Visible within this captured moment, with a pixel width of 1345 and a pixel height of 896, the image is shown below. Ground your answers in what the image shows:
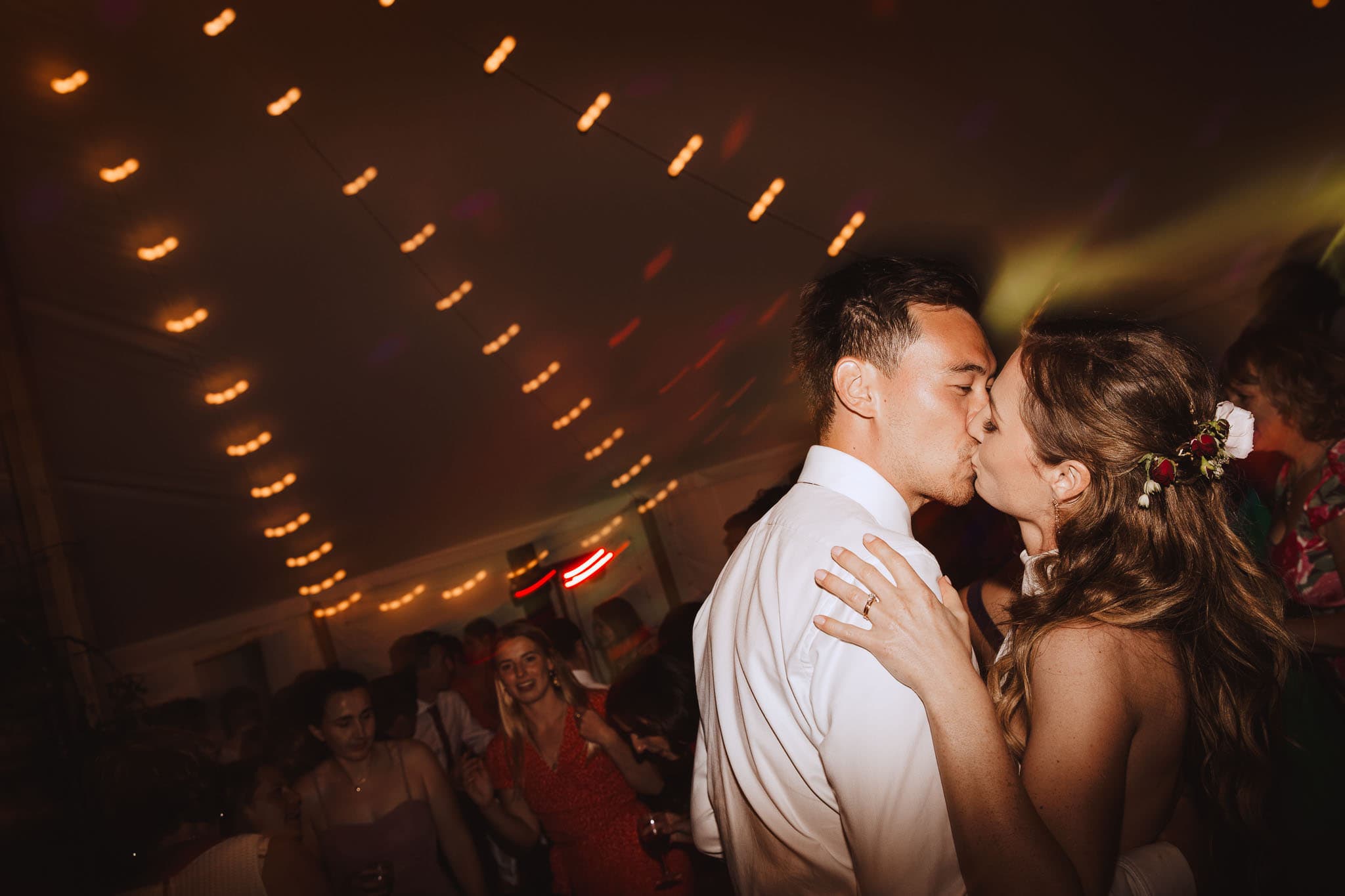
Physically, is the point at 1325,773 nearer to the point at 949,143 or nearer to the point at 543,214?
the point at 949,143

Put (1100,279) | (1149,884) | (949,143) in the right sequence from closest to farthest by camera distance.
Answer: (1149,884) < (949,143) < (1100,279)

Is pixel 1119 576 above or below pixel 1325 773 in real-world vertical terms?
above

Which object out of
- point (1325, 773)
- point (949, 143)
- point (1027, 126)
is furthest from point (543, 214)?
point (1325, 773)

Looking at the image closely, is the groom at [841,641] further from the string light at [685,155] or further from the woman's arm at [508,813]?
the string light at [685,155]

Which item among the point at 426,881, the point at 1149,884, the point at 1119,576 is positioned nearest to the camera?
the point at 1149,884

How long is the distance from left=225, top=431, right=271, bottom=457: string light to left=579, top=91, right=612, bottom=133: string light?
7.55 ft

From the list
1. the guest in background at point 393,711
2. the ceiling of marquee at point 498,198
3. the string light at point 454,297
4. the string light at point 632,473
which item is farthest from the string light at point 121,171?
the string light at point 632,473

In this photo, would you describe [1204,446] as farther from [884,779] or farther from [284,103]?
[284,103]

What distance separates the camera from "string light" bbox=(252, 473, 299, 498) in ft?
14.7

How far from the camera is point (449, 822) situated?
125 inches

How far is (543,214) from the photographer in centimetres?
352

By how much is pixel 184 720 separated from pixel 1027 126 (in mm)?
5806

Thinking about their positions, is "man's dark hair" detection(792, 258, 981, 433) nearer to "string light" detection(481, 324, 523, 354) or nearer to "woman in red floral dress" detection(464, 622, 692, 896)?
"woman in red floral dress" detection(464, 622, 692, 896)

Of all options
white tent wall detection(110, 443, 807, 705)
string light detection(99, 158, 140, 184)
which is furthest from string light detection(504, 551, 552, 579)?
string light detection(99, 158, 140, 184)
